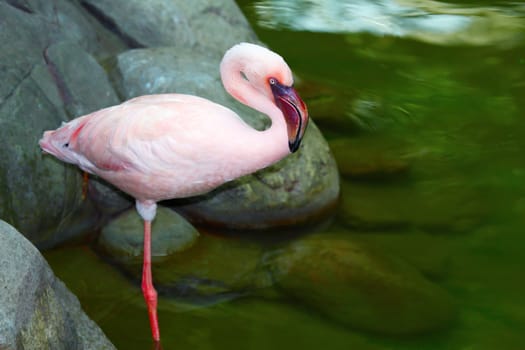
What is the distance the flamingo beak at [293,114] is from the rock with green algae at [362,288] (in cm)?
122

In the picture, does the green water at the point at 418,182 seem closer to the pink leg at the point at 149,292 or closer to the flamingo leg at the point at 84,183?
the pink leg at the point at 149,292

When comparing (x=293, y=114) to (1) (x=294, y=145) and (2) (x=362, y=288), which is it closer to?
(1) (x=294, y=145)

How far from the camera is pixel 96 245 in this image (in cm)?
505

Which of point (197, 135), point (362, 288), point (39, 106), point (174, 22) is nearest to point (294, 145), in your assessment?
point (197, 135)

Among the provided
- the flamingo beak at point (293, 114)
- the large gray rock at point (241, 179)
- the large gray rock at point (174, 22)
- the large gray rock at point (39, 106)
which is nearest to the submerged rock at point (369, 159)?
the large gray rock at point (241, 179)

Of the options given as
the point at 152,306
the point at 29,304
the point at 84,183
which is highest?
the point at 29,304

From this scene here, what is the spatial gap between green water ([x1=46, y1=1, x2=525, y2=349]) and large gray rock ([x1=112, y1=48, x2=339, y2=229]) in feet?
0.80

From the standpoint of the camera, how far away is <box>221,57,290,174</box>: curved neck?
3.70 meters

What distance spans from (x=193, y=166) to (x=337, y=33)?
4686 mm

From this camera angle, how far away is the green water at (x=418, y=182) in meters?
4.44

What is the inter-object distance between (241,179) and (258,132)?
147cm

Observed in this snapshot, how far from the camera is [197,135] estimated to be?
3.77 m

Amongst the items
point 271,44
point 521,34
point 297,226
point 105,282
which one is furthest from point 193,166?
point 521,34

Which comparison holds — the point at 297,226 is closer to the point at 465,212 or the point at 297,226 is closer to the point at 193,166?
the point at 465,212
